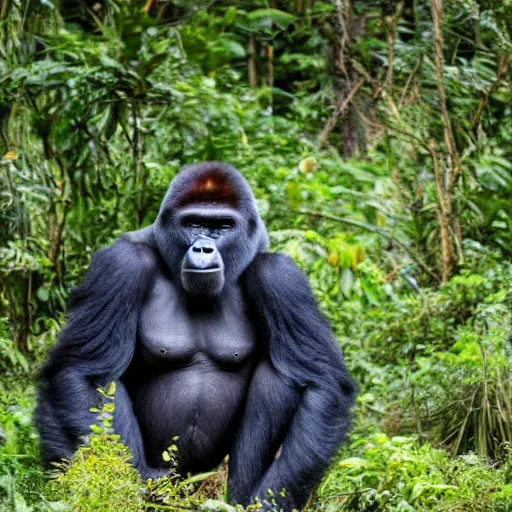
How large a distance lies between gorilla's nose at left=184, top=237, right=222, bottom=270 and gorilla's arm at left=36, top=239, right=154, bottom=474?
28 cm

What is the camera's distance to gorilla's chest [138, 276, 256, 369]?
376 centimetres

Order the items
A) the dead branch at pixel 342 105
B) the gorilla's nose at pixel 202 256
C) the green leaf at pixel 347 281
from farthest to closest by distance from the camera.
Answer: the dead branch at pixel 342 105
the green leaf at pixel 347 281
the gorilla's nose at pixel 202 256

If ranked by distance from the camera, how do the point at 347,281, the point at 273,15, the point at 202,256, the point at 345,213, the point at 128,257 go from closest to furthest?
the point at 202,256, the point at 128,257, the point at 347,281, the point at 345,213, the point at 273,15

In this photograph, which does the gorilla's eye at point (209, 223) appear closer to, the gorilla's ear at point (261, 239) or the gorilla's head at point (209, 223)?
the gorilla's head at point (209, 223)

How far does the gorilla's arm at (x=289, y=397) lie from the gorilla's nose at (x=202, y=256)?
0.31 meters

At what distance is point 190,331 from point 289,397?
1.50ft

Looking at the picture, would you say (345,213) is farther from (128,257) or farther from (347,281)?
(128,257)

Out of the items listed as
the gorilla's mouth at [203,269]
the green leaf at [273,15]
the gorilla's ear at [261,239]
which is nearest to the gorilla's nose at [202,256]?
the gorilla's mouth at [203,269]

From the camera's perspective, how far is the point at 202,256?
3.54m

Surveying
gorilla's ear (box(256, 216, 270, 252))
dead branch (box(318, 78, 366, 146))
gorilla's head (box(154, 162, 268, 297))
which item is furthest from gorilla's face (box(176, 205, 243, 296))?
dead branch (box(318, 78, 366, 146))

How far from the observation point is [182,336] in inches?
149

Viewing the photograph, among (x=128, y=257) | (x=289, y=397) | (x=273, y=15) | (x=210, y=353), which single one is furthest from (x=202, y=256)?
(x=273, y=15)

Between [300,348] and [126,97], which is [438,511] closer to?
[300,348]

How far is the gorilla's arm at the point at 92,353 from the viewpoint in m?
3.54
